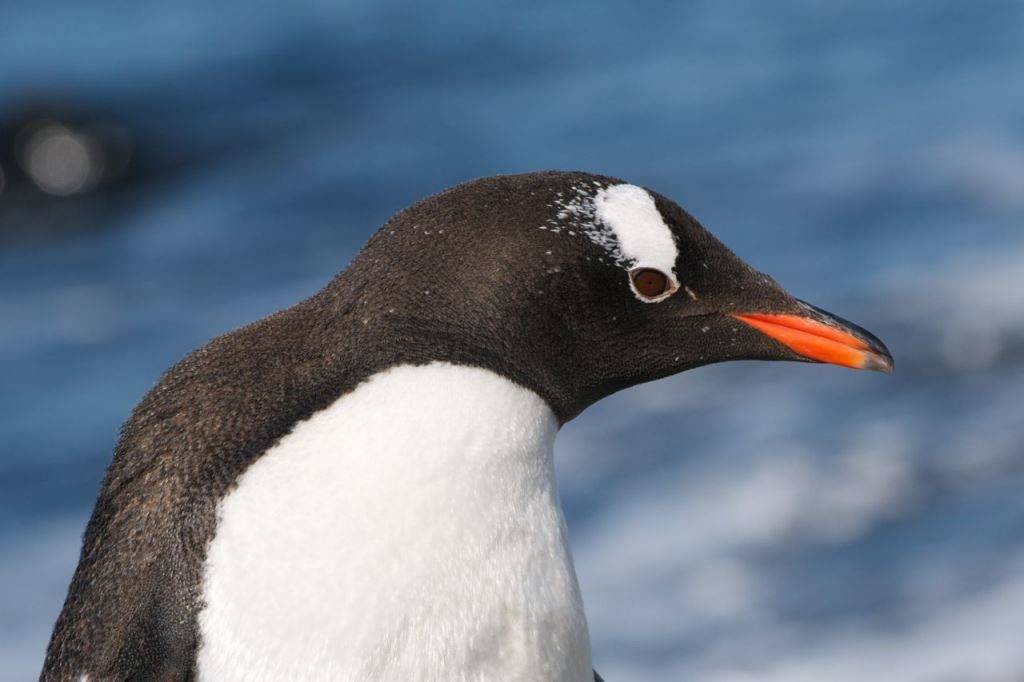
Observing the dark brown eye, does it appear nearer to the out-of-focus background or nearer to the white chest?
the white chest

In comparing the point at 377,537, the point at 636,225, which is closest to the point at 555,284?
the point at 636,225

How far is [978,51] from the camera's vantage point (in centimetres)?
1255

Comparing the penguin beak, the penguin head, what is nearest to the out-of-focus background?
the penguin beak

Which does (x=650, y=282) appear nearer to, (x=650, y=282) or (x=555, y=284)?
(x=650, y=282)

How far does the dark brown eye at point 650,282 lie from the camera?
9.98ft

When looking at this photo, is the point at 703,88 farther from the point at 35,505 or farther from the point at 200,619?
the point at 200,619

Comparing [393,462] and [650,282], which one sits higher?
[650,282]

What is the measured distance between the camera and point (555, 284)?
2.96m

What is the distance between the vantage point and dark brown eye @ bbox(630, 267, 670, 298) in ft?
9.98

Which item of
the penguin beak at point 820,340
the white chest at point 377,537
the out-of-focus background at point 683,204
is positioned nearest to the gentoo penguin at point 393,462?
the white chest at point 377,537

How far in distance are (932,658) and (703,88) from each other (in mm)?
6499

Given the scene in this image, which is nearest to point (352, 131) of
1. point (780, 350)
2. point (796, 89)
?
point (796, 89)

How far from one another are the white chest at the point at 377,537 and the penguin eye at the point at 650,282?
0.33m

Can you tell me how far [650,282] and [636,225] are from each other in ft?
0.44
